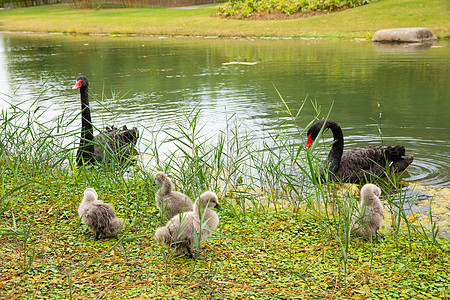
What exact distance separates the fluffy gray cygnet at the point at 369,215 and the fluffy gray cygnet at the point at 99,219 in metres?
1.57

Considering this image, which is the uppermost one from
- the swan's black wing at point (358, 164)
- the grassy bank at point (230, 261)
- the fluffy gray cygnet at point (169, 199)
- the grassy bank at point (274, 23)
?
the grassy bank at point (274, 23)

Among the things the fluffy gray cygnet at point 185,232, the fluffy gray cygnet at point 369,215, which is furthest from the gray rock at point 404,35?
the fluffy gray cygnet at point 185,232

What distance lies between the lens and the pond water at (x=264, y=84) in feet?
22.9

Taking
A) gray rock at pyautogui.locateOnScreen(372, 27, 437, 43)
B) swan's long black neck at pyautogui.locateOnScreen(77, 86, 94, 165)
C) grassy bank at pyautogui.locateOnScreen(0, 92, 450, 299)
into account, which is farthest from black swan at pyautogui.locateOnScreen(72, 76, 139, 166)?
gray rock at pyautogui.locateOnScreen(372, 27, 437, 43)

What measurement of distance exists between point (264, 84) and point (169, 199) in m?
7.45

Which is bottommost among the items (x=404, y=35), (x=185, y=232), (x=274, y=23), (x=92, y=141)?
(x=185, y=232)

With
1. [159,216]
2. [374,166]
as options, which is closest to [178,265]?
[159,216]

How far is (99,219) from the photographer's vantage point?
307 cm

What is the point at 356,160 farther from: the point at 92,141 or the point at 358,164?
the point at 92,141

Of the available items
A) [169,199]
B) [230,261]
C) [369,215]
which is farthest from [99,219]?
[369,215]

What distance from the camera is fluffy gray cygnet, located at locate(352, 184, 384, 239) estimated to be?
3118 mm

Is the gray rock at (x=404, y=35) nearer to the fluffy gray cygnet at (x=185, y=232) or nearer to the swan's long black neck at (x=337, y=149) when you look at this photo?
the swan's long black neck at (x=337, y=149)

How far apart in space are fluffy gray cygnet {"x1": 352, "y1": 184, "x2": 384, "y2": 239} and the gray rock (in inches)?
604

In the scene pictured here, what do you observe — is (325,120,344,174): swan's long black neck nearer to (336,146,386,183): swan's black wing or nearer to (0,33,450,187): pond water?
(336,146,386,183): swan's black wing
